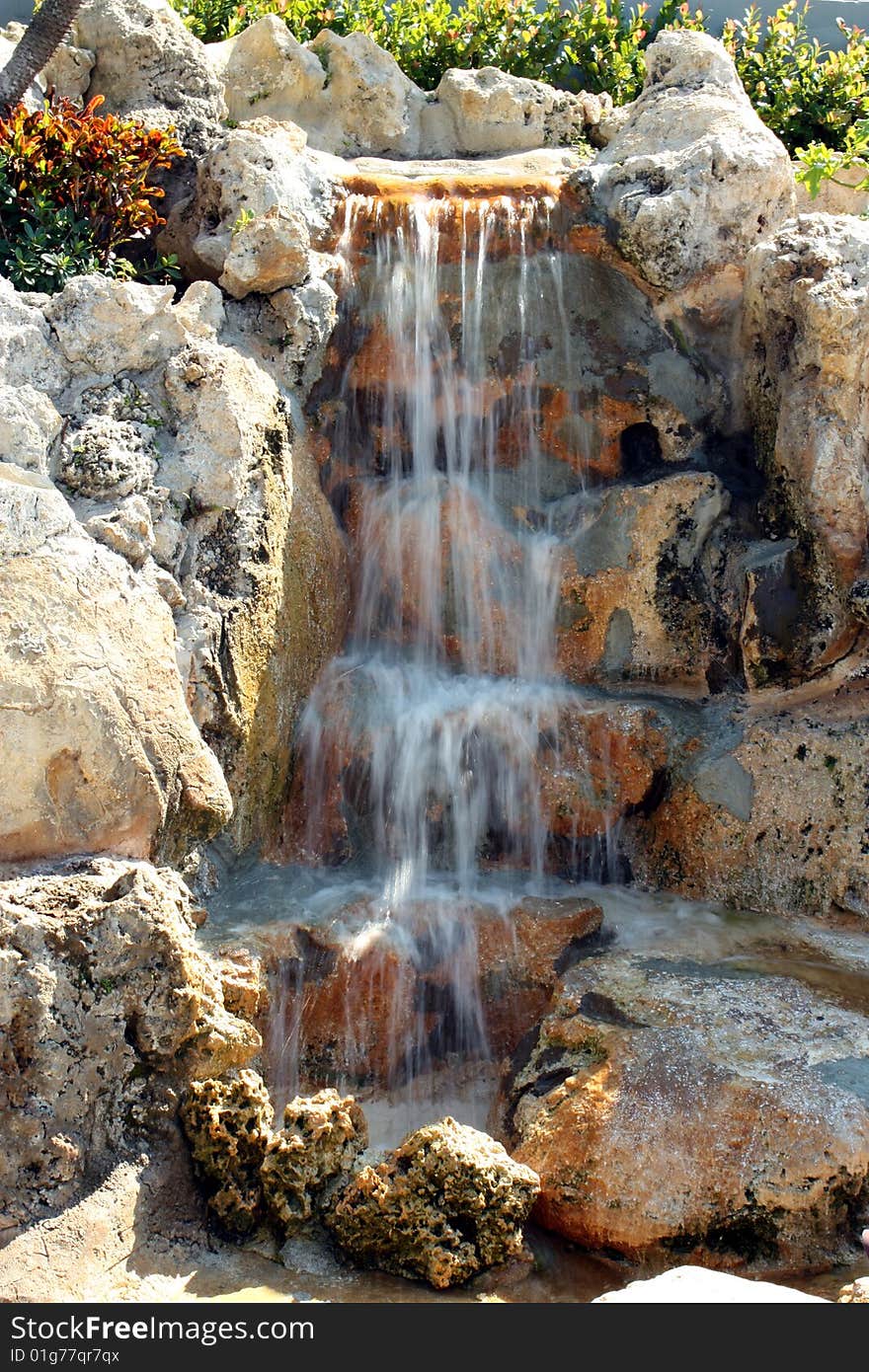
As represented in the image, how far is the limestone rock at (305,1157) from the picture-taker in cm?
508

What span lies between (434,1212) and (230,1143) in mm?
758

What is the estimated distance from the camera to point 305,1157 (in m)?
5.12

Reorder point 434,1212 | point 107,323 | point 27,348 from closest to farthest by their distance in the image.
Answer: point 434,1212
point 27,348
point 107,323

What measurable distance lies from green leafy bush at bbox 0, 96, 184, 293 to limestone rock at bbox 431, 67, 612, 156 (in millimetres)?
2811

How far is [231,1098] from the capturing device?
522 cm

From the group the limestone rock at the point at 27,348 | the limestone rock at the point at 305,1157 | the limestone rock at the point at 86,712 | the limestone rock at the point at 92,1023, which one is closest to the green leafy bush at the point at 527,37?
the limestone rock at the point at 27,348

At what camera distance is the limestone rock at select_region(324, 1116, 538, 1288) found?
493cm

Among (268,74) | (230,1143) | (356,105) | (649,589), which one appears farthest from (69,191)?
(230,1143)

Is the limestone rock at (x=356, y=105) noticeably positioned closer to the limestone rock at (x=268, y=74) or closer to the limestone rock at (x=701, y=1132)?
the limestone rock at (x=268, y=74)

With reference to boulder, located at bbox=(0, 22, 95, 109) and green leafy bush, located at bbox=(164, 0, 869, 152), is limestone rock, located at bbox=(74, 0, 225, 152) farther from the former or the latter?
green leafy bush, located at bbox=(164, 0, 869, 152)

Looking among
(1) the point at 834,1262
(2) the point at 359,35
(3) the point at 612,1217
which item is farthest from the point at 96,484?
(2) the point at 359,35

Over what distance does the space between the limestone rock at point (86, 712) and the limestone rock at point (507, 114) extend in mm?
5290

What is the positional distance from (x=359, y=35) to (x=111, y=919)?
716 centimetres

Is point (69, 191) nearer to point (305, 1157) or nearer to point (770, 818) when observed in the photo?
point (770, 818)
